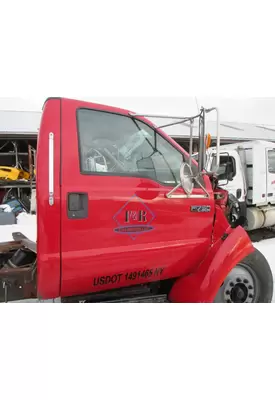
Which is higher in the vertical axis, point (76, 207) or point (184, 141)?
point (184, 141)

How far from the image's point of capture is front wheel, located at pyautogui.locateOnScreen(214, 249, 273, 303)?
2.39 metres

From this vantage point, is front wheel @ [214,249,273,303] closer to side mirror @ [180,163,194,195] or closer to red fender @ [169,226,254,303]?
red fender @ [169,226,254,303]

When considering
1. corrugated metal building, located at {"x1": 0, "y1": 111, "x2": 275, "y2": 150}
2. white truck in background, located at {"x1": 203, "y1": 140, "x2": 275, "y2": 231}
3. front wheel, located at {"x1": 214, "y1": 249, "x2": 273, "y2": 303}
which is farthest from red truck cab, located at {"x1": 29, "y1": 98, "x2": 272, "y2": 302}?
corrugated metal building, located at {"x1": 0, "y1": 111, "x2": 275, "y2": 150}

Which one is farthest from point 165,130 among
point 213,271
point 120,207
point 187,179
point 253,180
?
point 120,207

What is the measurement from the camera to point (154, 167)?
2.12 metres

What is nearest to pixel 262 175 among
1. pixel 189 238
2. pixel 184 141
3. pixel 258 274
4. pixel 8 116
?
pixel 184 141

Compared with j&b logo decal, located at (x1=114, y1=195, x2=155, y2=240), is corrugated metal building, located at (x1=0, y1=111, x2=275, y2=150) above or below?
above

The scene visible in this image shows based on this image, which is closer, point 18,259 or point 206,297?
point 206,297

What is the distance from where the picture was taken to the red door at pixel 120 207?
5.89 ft

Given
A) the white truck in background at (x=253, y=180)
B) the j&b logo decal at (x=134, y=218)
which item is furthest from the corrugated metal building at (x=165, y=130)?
the j&b logo decal at (x=134, y=218)

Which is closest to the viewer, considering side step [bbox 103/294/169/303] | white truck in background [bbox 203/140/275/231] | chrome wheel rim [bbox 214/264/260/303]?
side step [bbox 103/294/169/303]

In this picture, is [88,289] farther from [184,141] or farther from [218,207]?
[184,141]

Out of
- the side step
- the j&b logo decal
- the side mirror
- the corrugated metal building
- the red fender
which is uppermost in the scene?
the corrugated metal building

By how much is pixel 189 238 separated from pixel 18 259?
1658 millimetres
